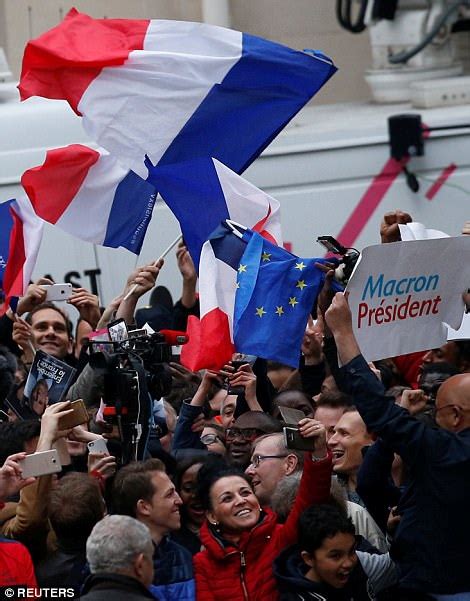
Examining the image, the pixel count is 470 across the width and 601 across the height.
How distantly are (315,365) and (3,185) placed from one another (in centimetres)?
354

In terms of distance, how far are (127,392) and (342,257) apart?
106cm

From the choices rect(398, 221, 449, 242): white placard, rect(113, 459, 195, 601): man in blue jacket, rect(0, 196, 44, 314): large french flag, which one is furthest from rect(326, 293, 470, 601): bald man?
rect(0, 196, 44, 314): large french flag

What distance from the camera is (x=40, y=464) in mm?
5809

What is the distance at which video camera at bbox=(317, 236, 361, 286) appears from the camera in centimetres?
627

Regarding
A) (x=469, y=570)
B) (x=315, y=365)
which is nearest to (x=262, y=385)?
(x=315, y=365)

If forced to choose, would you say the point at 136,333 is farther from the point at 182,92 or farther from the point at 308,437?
the point at 308,437

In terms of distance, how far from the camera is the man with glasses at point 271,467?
22.2 feet

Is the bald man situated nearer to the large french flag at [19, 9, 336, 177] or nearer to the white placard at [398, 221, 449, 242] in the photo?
the large french flag at [19, 9, 336, 177]

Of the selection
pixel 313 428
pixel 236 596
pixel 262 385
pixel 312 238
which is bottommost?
pixel 312 238

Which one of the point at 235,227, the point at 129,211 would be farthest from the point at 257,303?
the point at 129,211

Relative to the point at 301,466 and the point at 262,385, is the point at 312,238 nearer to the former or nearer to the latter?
the point at 262,385

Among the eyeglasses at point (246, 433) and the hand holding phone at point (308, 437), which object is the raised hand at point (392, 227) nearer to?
the eyeglasses at point (246, 433)

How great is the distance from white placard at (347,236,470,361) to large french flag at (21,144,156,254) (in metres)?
2.27

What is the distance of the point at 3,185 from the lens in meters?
11.0
